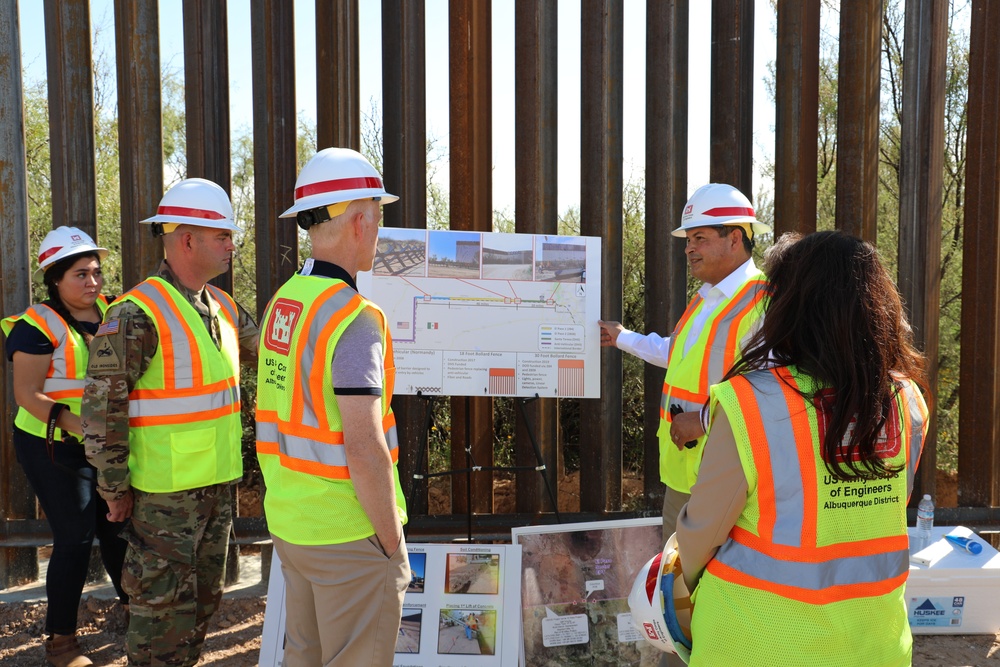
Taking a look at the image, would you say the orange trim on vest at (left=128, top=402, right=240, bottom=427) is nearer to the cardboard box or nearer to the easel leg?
the easel leg

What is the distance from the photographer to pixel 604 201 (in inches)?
185

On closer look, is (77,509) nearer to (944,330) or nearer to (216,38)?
(216,38)

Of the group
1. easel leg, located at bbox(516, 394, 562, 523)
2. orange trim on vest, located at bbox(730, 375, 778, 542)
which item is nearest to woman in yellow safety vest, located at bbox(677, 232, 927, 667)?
orange trim on vest, located at bbox(730, 375, 778, 542)

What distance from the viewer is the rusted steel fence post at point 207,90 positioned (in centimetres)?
448

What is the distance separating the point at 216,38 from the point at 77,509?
2.74m

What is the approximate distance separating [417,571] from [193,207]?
6.54 feet

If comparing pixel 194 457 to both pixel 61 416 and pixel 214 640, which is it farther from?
pixel 214 640

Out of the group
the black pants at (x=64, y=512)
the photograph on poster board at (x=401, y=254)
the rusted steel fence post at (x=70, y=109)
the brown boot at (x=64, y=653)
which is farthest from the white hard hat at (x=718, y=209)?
the brown boot at (x=64, y=653)

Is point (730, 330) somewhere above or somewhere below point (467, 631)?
above

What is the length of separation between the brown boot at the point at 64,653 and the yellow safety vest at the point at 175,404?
1171mm

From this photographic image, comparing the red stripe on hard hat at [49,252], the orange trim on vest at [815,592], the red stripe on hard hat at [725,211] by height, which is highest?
the red stripe on hard hat at [725,211]

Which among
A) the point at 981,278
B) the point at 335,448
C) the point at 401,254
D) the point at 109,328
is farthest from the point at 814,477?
the point at 981,278

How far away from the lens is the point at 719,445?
182cm

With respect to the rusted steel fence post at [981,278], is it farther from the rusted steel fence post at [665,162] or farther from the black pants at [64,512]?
the black pants at [64,512]
